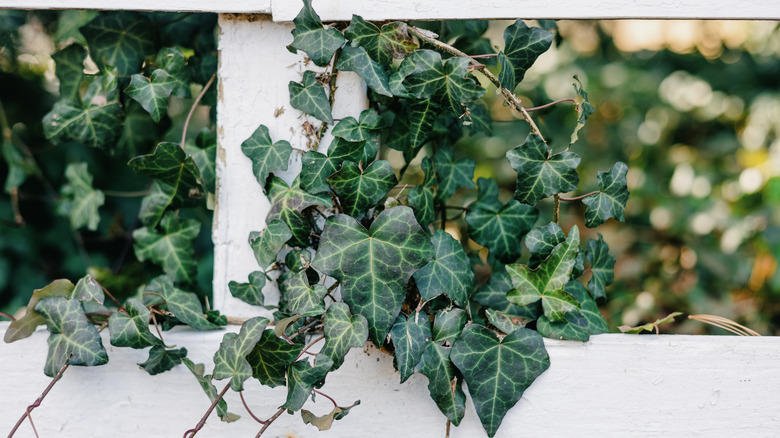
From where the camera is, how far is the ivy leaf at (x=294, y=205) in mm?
Result: 709

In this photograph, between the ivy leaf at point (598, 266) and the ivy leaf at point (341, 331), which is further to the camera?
the ivy leaf at point (598, 266)

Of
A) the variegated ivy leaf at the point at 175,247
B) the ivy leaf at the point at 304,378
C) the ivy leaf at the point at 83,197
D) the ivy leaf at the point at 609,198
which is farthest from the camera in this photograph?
the ivy leaf at the point at 83,197

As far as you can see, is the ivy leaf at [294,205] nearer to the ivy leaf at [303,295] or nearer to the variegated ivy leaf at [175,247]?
the ivy leaf at [303,295]

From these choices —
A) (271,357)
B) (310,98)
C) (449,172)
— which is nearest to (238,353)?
(271,357)

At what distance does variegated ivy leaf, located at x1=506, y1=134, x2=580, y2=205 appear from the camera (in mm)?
724

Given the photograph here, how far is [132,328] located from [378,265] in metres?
0.37

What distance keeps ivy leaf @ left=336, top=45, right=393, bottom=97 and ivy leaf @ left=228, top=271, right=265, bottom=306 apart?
1.09ft

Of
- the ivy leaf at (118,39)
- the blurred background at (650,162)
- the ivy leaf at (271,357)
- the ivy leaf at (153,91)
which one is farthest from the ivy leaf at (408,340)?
the blurred background at (650,162)

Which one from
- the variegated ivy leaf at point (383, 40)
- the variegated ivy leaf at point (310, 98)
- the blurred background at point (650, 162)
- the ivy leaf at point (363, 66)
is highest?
the variegated ivy leaf at point (383, 40)

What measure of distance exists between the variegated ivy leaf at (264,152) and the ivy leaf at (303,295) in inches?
6.3

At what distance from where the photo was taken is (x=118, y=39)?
36.2 inches

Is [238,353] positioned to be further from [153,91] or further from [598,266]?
[598,266]

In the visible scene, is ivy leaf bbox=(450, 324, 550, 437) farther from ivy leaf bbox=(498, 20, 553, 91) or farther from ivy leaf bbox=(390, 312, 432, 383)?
ivy leaf bbox=(498, 20, 553, 91)

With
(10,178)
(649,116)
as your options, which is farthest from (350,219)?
(649,116)
